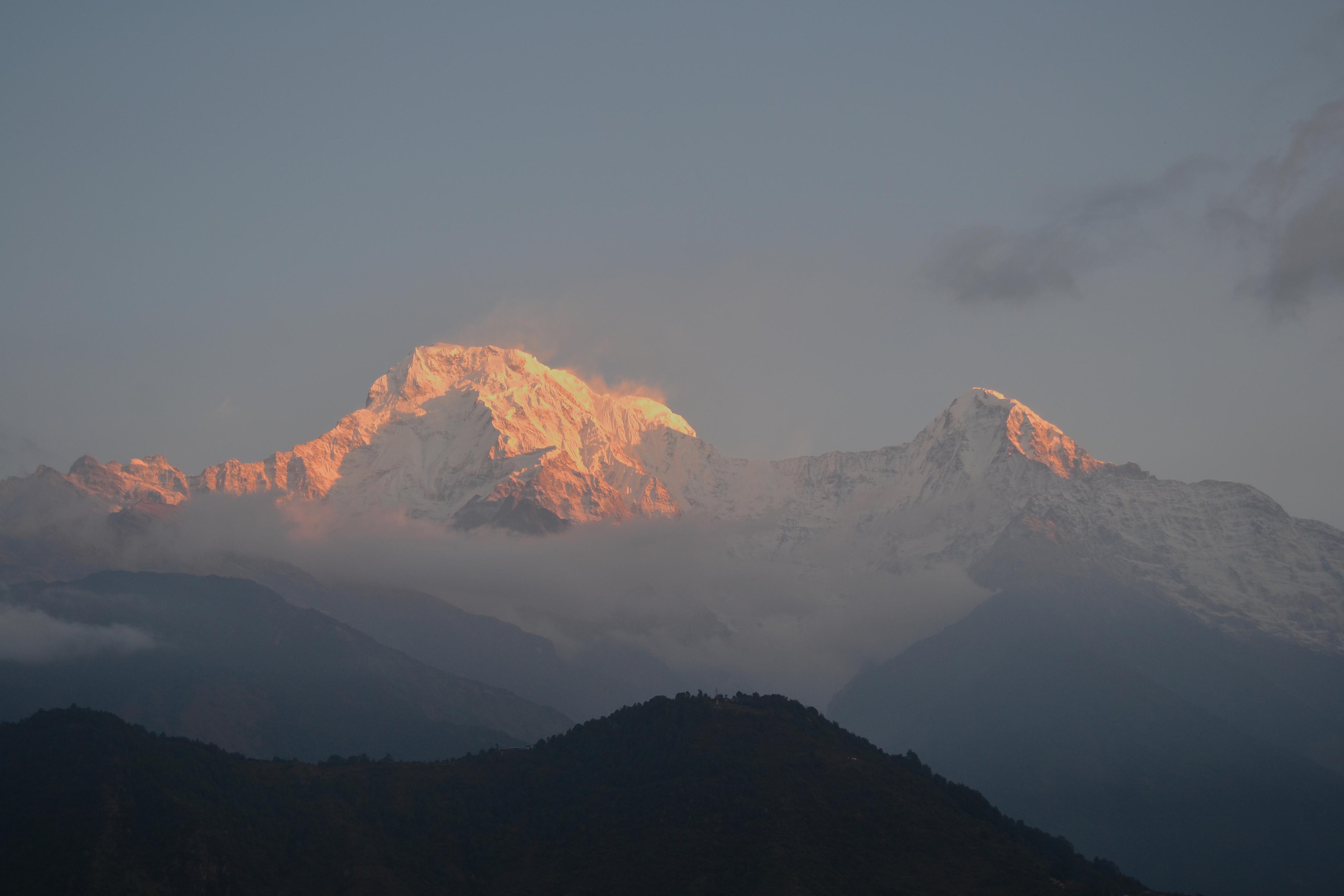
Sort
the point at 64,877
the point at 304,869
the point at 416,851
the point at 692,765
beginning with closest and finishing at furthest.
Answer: the point at 64,877 → the point at 304,869 → the point at 416,851 → the point at 692,765

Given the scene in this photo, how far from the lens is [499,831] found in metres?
189

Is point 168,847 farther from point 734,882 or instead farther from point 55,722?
point 734,882

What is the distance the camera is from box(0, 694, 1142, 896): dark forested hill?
160500mm

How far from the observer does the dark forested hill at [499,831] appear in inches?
6319

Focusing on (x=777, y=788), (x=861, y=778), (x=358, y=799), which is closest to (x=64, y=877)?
(x=358, y=799)

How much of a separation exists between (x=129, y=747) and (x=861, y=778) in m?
116

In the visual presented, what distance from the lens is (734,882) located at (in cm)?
15938

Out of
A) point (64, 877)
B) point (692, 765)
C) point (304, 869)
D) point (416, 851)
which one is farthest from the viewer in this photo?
point (692, 765)

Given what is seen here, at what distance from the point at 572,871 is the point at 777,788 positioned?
33624 mm

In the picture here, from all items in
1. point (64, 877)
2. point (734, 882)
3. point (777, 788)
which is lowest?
point (64, 877)

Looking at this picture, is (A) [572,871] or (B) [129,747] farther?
(B) [129,747]

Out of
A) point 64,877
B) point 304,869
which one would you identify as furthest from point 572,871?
point 64,877

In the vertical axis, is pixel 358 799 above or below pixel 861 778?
below

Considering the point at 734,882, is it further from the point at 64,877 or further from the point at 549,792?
the point at 64,877
